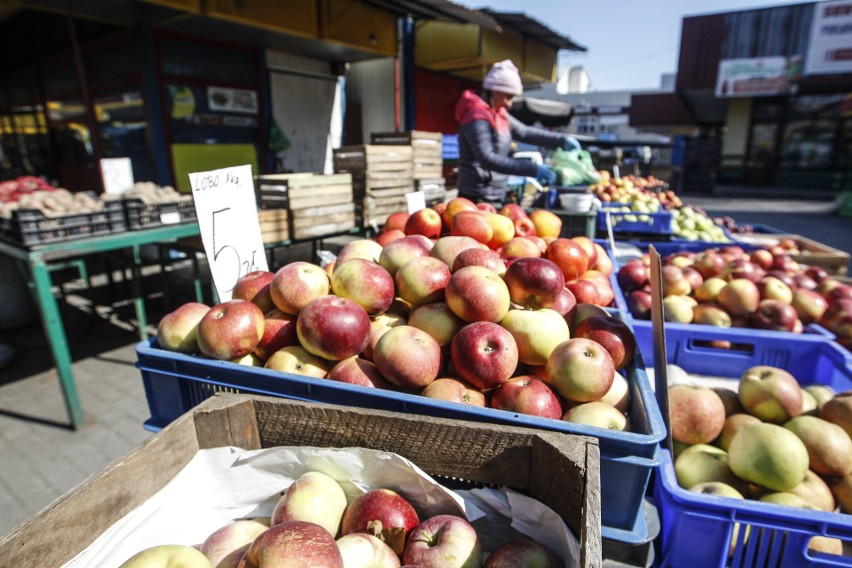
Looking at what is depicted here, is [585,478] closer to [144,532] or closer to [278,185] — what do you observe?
[144,532]

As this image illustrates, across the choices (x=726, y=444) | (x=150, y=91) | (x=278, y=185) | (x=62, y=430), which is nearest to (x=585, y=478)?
(x=726, y=444)

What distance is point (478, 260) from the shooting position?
1.93 meters

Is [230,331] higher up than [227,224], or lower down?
lower down

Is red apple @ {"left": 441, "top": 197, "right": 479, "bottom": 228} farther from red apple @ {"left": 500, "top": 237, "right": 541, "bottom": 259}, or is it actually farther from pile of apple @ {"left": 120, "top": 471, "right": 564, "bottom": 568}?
pile of apple @ {"left": 120, "top": 471, "right": 564, "bottom": 568}

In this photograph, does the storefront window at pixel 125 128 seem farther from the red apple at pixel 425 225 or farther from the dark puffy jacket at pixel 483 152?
the red apple at pixel 425 225

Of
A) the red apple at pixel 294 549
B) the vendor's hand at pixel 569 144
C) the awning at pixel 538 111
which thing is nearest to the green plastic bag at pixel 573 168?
the vendor's hand at pixel 569 144

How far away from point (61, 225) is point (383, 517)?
359 cm

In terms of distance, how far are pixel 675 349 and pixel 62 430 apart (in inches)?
164

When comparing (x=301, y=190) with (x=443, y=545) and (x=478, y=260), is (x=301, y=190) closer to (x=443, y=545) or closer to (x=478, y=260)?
(x=478, y=260)

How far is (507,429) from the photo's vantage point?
113cm

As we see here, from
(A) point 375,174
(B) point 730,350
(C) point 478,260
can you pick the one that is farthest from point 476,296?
(A) point 375,174

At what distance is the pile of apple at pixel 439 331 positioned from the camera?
1.52 m

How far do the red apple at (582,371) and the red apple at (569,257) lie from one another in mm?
747

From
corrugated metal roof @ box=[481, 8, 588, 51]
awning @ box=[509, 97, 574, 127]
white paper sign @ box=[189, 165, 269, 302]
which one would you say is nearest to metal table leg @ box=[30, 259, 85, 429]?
white paper sign @ box=[189, 165, 269, 302]
